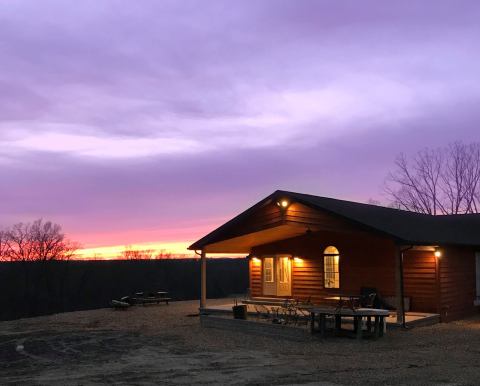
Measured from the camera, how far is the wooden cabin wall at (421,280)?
15828 millimetres

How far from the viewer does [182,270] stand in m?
52.8

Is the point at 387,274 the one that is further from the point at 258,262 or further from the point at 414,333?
the point at 258,262

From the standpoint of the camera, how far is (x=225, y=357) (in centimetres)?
1074

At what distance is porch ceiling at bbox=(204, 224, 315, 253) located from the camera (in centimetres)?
1753

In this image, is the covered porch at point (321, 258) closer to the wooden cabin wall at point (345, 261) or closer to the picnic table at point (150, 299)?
the wooden cabin wall at point (345, 261)

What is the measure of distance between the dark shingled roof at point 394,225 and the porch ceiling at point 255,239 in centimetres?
59

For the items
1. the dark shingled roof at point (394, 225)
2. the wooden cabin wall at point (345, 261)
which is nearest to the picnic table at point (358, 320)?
the dark shingled roof at point (394, 225)

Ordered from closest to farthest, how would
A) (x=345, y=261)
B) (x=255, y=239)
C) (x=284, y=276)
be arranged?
(x=345, y=261), (x=255, y=239), (x=284, y=276)

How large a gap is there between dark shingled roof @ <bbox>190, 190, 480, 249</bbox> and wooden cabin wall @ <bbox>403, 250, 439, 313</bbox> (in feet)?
2.25

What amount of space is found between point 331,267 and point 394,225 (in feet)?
9.74

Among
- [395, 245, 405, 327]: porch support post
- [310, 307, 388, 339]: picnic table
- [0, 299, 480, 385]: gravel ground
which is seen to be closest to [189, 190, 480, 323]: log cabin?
[395, 245, 405, 327]: porch support post

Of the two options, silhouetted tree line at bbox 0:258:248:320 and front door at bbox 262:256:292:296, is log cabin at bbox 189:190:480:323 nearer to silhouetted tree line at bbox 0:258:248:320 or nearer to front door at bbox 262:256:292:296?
front door at bbox 262:256:292:296

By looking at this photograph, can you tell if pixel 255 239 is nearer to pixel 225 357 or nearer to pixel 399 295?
pixel 399 295

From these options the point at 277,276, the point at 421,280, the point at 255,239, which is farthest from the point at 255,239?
the point at 421,280
